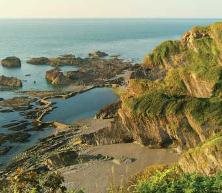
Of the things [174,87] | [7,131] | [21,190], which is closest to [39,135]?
[7,131]

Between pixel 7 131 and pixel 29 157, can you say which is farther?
pixel 7 131

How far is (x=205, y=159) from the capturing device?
97.7ft

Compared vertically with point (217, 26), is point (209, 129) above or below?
below

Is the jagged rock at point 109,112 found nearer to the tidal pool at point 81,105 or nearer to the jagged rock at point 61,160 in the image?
the tidal pool at point 81,105

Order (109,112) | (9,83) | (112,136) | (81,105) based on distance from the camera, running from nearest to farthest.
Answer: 1. (112,136)
2. (109,112)
3. (81,105)
4. (9,83)

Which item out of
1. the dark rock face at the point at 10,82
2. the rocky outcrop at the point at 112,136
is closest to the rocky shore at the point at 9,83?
the dark rock face at the point at 10,82

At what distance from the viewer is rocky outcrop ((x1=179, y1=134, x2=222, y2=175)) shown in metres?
29.1

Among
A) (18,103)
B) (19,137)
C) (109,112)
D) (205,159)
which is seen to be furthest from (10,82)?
(205,159)

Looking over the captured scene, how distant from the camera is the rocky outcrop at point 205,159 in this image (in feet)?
95.5

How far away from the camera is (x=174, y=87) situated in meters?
50.6

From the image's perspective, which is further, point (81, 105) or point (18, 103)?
point (18, 103)

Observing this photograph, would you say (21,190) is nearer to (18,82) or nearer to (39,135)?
(39,135)

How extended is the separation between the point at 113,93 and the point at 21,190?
2329 inches

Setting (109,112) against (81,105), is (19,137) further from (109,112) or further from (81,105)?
(81,105)
